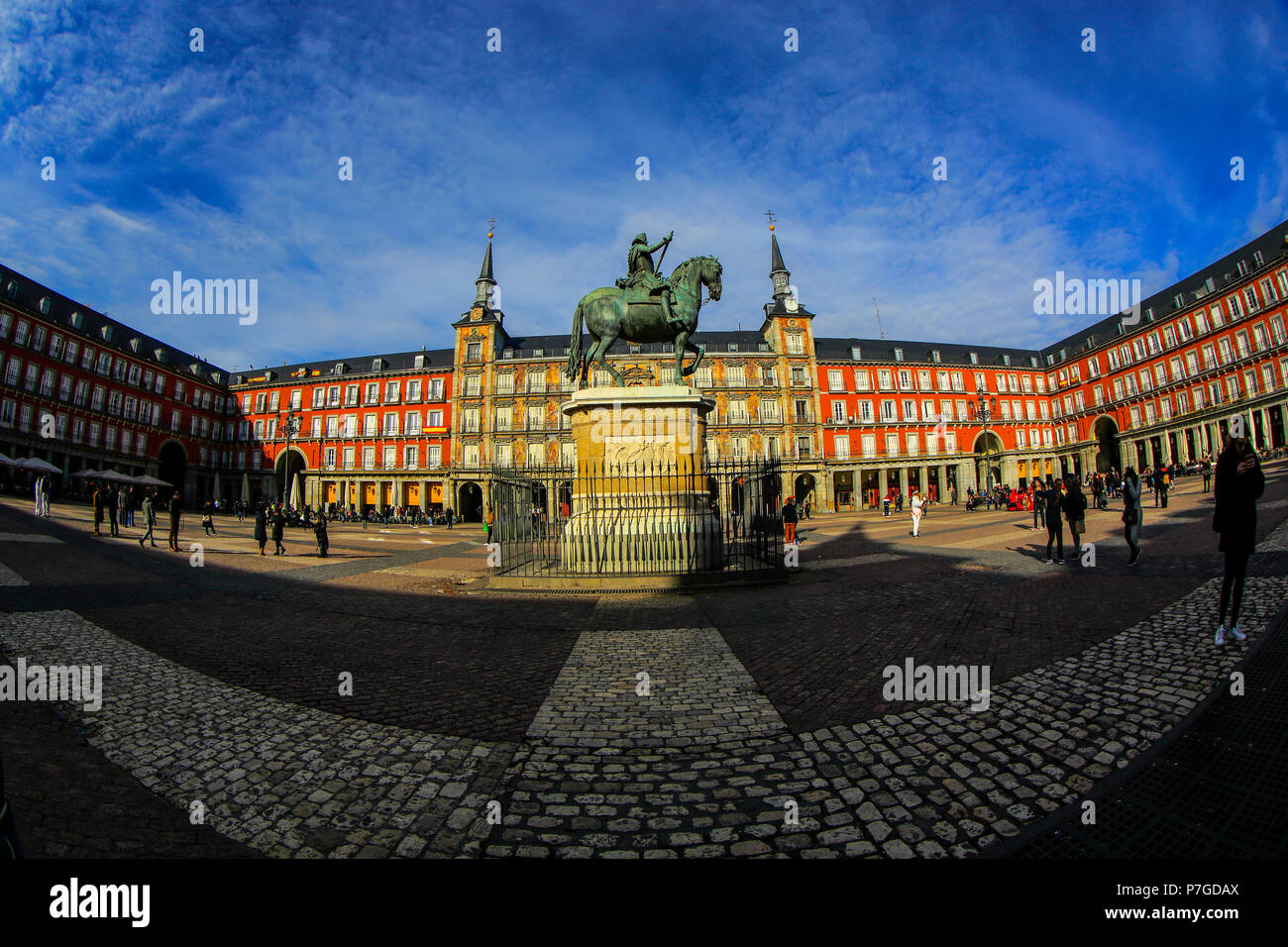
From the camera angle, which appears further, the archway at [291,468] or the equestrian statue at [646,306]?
the archway at [291,468]

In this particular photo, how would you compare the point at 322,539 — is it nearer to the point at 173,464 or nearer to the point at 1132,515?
the point at 1132,515

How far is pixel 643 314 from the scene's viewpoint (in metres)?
9.70

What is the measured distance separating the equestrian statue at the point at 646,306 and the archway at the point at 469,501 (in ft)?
120

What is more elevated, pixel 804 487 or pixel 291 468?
pixel 291 468

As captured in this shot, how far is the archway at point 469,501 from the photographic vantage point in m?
44.0

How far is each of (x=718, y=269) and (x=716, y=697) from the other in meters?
8.57

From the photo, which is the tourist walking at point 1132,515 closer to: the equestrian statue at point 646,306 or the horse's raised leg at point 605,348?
the equestrian statue at point 646,306

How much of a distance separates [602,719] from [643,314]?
805 centimetres

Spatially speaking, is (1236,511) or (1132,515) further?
(1132,515)

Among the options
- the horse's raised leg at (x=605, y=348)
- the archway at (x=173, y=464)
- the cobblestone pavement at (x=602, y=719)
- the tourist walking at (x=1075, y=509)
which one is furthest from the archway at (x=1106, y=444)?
the archway at (x=173, y=464)

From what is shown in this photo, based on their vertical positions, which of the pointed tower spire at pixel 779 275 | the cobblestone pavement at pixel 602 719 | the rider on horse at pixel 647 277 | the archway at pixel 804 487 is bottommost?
the cobblestone pavement at pixel 602 719

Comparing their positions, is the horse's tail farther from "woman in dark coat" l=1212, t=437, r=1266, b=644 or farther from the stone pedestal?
"woman in dark coat" l=1212, t=437, r=1266, b=644

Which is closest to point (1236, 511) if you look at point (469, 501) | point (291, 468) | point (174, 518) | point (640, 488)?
point (640, 488)
